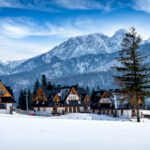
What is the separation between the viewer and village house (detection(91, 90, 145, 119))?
7331 centimetres

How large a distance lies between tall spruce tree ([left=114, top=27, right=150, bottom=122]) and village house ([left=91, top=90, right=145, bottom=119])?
3454cm

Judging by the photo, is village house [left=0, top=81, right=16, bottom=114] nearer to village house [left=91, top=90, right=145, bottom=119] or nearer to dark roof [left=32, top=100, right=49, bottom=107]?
dark roof [left=32, top=100, right=49, bottom=107]

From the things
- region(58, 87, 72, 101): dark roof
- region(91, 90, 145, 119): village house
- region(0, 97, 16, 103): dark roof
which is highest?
region(58, 87, 72, 101): dark roof

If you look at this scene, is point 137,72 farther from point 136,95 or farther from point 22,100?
point 22,100

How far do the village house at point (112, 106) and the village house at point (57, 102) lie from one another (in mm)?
4768

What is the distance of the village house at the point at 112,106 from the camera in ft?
241

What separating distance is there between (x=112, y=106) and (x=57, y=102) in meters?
17.8

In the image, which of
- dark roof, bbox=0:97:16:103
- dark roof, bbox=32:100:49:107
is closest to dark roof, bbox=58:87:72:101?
dark roof, bbox=32:100:49:107

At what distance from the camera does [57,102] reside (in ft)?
241

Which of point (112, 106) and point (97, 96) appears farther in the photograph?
point (97, 96)

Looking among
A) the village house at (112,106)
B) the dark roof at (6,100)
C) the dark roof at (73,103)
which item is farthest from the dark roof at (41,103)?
the village house at (112,106)

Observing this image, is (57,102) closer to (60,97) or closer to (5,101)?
(60,97)

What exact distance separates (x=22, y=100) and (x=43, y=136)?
94109 mm

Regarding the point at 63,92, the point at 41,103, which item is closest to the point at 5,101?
the point at 41,103
